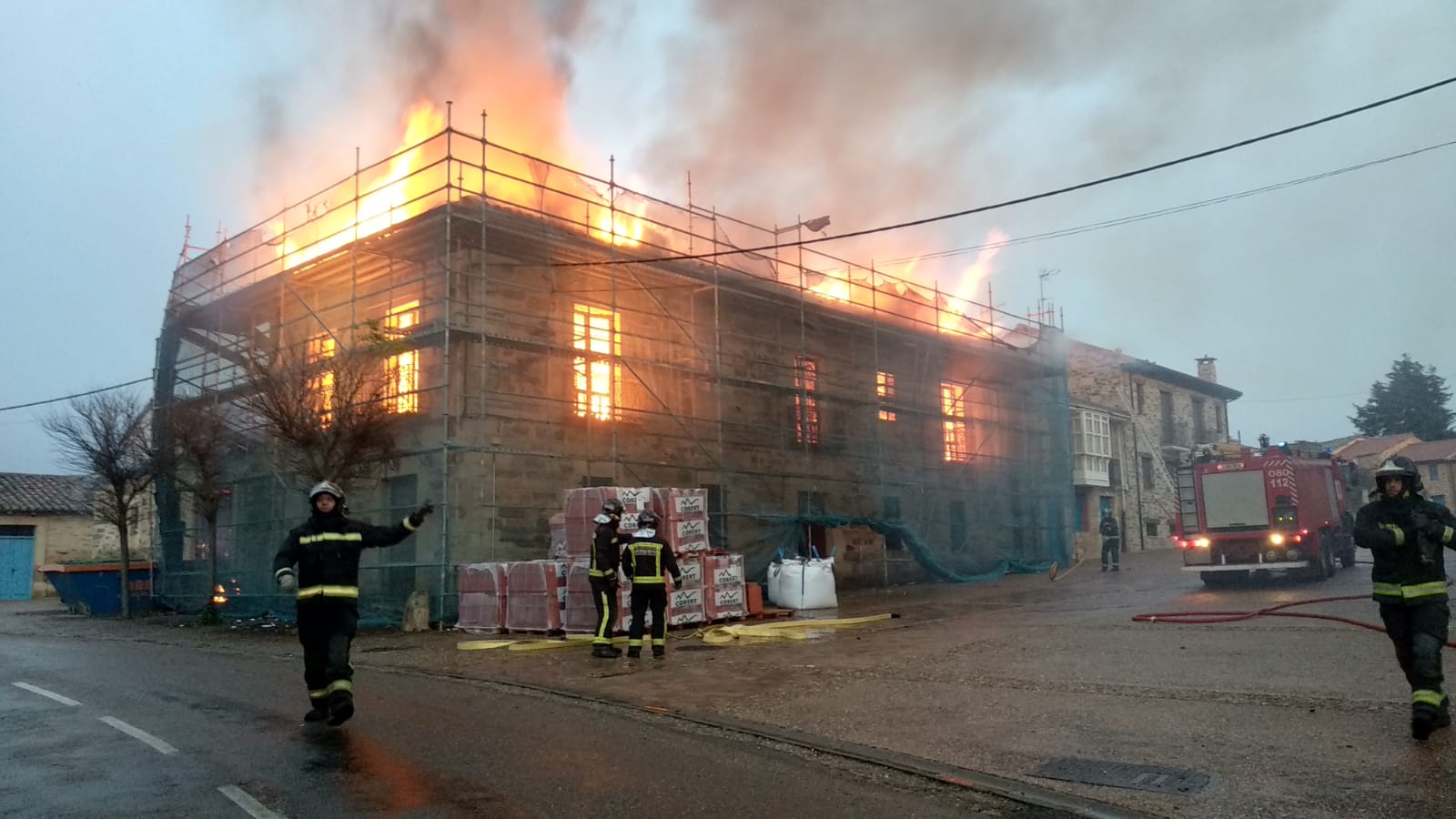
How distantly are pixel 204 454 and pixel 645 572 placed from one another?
11912 millimetres

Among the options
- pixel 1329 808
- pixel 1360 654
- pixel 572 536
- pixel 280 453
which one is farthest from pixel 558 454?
pixel 1329 808

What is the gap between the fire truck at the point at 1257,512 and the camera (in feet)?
57.9

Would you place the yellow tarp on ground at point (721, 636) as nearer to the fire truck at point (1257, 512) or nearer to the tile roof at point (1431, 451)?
the fire truck at point (1257, 512)

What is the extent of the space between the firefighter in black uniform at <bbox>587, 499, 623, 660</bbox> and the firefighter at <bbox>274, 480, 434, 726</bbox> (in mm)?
4509

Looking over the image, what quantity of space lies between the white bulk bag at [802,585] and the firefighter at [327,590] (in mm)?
10914

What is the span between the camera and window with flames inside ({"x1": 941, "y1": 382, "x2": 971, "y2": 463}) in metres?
27.2

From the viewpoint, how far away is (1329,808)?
15.4 ft

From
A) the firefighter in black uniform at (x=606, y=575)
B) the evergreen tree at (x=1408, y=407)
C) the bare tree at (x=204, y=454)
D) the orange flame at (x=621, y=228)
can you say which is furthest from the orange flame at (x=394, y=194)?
the evergreen tree at (x=1408, y=407)

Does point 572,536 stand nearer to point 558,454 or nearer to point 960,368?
point 558,454

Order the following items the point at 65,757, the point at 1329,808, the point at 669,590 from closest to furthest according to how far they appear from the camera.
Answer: the point at 1329,808 < the point at 65,757 < the point at 669,590

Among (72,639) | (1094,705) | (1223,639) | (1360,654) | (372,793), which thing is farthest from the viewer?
(72,639)

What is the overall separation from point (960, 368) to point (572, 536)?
1688 centimetres

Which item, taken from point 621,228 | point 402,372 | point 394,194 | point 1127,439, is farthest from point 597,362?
point 1127,439

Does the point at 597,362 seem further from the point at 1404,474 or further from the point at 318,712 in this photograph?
the point at 1404,474
